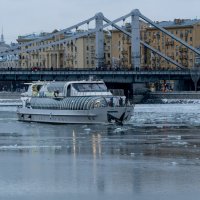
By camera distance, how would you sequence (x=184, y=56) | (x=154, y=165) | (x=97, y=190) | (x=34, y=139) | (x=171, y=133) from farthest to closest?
(x=184, y=56) → (x=171, y=133) → (x=34, y=139) → (x=154, y=165) → (x=97, y=190)

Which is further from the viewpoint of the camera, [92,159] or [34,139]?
[34,139]

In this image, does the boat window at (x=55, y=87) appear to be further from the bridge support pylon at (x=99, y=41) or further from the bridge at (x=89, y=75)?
the bridge support pylon at (x=99, y=41)

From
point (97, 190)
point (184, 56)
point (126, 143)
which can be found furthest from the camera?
point (184, 56)

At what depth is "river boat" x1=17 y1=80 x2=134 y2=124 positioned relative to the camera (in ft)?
230

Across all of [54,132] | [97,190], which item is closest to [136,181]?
[97,190]

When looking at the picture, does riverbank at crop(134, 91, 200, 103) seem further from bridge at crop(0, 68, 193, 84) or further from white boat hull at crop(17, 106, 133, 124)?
white boat hull at crop(17, 106, 133, 124)

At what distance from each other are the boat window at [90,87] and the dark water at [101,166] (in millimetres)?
17720

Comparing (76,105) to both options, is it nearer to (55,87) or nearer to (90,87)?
(90,87)

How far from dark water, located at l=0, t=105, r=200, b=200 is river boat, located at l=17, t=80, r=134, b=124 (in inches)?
534

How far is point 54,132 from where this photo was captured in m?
60.3

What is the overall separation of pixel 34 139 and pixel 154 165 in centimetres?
1850

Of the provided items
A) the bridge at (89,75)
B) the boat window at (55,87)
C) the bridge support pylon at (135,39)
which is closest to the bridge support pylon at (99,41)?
the bridge support pylon at (135,39)

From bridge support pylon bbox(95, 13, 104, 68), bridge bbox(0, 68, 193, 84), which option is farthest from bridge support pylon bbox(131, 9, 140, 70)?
bridge bbox(0, 68, 193, 84)

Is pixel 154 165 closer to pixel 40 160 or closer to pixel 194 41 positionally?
pixel 40 160
